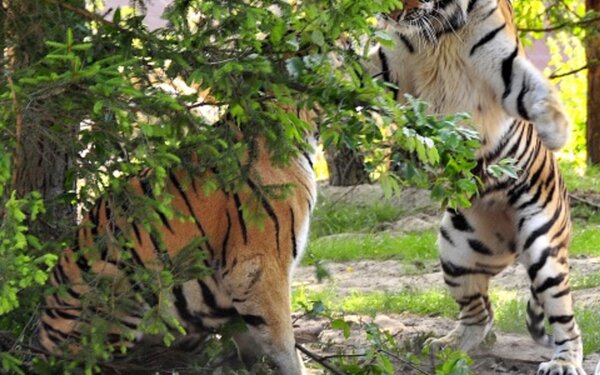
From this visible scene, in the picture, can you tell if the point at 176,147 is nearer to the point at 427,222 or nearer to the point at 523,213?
the point at 523,213

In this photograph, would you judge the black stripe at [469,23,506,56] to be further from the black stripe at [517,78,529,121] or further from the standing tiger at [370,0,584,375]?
the black stripe at [517,78,529,121]

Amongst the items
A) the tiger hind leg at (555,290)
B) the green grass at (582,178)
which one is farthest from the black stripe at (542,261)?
the green grass at (582,178)

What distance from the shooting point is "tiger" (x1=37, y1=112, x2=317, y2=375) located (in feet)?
16.3

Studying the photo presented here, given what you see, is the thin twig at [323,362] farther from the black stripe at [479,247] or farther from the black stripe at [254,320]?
the black stripe at [479,247]

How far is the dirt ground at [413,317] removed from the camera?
6059 millimetres

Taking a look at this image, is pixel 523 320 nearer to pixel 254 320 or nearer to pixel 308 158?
pixel 308 158

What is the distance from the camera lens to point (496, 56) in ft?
18.9

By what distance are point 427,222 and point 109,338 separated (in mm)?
5485

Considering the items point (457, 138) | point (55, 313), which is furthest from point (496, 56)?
point (55, 313)

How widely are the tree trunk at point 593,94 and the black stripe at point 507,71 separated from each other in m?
5.36

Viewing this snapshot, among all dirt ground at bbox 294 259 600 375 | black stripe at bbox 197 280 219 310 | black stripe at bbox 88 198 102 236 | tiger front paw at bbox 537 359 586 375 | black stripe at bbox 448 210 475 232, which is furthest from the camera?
black stripe at bbox 448 210 475 232

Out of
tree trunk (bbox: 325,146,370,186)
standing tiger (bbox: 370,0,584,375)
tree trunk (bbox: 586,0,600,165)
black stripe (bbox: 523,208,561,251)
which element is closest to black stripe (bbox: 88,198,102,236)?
standing tiger (bbox: 370,0,584,375)

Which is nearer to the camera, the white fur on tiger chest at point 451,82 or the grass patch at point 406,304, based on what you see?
the white fur on tiger chest at point 451,82

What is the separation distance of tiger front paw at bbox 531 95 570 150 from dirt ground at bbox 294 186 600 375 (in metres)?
1.23
